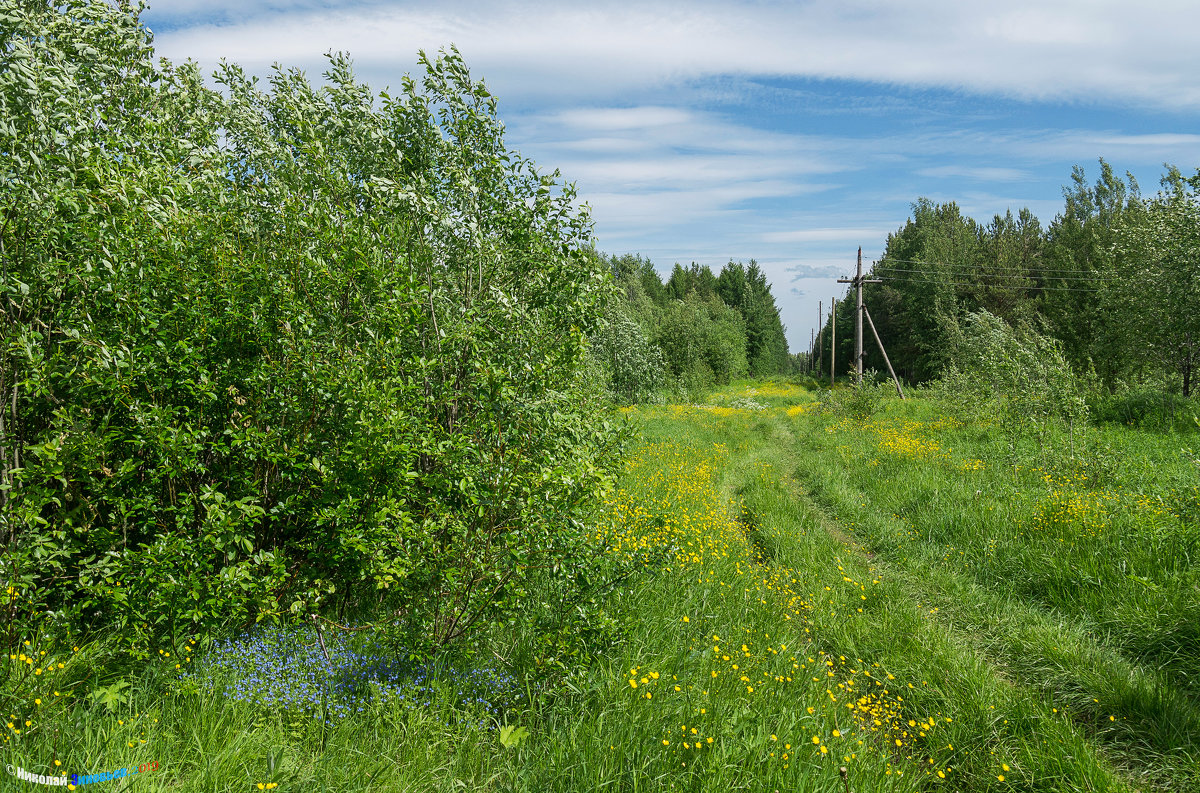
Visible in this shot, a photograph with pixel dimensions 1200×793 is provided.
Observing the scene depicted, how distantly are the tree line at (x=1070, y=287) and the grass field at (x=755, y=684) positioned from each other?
7.58 metres

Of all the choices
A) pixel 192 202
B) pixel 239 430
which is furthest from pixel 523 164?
pixel 239 430

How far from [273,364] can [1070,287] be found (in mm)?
48957

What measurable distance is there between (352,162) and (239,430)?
292cm

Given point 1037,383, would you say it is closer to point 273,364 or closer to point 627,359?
point 273,364

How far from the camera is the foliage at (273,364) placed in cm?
383

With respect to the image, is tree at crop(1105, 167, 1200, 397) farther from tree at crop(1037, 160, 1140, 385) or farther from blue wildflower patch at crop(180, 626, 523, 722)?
blue wildflower patch at crop(180, 626, 523, 722)

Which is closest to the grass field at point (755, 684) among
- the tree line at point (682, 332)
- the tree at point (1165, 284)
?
the tree line at point (682, 332)

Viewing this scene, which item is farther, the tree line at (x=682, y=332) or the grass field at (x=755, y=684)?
the tree line at (x=682, y=332)

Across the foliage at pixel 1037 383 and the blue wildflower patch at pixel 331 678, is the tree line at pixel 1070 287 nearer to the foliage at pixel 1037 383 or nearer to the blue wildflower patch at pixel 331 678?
the foliage at pixel 1037 383

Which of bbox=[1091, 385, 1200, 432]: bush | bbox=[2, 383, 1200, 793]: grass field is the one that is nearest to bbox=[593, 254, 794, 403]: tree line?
bbox=[2, 383, 1200, 793]: grass field

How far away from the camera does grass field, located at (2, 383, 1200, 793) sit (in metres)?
3.47

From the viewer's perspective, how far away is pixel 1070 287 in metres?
39.8

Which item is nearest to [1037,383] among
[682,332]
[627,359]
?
[627,359]

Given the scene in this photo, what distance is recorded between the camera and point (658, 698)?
14.0ft
